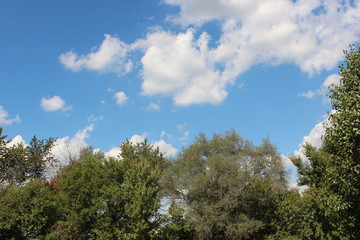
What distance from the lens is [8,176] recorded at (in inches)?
1876

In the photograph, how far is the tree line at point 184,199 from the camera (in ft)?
106

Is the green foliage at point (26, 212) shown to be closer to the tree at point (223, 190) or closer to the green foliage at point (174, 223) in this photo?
the green foliage at point (174, 223)

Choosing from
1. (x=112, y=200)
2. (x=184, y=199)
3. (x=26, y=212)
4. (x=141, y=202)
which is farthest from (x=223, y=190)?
(x=26, y=212)

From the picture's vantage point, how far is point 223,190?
1515 inches

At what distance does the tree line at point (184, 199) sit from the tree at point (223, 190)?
0.12m

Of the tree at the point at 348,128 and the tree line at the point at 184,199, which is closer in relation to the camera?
the tree at the point at 348,128

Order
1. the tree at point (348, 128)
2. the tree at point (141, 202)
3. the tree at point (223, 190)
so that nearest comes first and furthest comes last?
1. the tree at point (348, 128)
2. the tree at point (141, 202)
3. the tree at point (223, 190)

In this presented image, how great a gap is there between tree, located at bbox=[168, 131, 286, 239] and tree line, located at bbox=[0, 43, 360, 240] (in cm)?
12

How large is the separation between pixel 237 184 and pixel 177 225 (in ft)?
28.0

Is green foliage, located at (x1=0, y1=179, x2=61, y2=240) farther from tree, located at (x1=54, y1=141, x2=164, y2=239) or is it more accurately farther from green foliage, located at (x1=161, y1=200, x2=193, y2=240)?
green foliage, located at (x1=161, y1=200, x2=193, y2=240)

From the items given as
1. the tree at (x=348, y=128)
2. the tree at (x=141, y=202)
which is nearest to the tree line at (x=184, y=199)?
the tree at (x=141, y=202)

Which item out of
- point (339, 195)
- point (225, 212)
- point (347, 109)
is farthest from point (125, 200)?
point (347, 109)

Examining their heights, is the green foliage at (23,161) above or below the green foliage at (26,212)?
above

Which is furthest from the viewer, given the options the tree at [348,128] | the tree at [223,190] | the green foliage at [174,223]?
the tree at [223,190]
